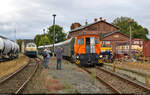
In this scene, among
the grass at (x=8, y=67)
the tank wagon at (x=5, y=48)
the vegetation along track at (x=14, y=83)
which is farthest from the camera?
the tank wagon at (x=5, y=48)

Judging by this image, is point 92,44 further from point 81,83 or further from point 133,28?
point 133,28

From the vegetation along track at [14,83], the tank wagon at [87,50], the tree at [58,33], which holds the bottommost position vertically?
the vegetation along track at [14,83]

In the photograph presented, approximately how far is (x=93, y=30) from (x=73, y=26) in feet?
66.5

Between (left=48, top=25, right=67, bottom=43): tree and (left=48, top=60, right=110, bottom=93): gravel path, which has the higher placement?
(left=48, top=25, right=67, bottom=43): tree

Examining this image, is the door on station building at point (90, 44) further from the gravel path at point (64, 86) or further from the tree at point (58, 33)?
the tree at point (58, 33)

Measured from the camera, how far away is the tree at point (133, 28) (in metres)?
84.2

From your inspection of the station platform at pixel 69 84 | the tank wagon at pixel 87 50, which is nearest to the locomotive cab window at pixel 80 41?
the tank wagon at pixel 87 50

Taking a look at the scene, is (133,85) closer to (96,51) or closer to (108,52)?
(96,51)

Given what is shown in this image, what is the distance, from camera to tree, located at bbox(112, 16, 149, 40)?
84.2 m

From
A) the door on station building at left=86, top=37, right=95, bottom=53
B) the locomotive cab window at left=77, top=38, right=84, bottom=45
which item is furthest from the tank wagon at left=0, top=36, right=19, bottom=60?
the door on station building at left=86, top=37, right=95, bottom=53

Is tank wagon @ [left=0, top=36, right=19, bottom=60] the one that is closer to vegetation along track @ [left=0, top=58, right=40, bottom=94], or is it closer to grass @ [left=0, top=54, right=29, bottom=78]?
grass @ [left=0, top=54, right=29, bottom=78]

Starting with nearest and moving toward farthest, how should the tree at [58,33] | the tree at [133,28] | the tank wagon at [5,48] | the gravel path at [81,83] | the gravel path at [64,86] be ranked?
the gravel path at [64,86] → the gravel path at [81,83] → the tank wagon at [5,48] → the tree at [133,28] → the tree at [58,33]

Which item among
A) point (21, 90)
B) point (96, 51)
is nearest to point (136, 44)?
point (96, 51)

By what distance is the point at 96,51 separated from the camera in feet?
58.5
